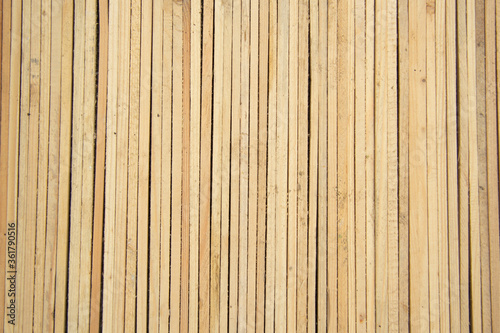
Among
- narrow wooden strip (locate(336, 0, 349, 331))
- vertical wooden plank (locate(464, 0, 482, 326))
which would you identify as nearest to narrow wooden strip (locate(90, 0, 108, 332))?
narrow wooden strip (locate(336, 0, 349, 331))

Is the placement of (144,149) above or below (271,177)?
above

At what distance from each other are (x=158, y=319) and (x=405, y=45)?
5.03 feet

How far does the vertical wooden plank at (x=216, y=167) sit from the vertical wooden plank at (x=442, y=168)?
2.97ft

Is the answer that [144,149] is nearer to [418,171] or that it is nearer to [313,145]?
[313,145]

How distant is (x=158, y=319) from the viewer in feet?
4.46

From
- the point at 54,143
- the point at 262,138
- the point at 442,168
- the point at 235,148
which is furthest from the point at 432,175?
the point at 54,143

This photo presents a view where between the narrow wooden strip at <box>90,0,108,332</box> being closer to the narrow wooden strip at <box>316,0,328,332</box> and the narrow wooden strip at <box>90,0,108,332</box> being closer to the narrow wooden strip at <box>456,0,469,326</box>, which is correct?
the narrow wooden strip at <box>316,0,328,332</box>

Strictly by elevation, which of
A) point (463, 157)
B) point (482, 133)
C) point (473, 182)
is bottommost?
point (473, 182)

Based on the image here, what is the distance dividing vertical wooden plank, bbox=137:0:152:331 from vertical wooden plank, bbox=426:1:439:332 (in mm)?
1053

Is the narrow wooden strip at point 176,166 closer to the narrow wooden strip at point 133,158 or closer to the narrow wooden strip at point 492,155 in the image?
the narrow wooden strip at point 133,158

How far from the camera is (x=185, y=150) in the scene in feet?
4.55

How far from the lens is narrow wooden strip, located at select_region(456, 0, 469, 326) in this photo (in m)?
1.36

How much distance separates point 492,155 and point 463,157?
0.12 m

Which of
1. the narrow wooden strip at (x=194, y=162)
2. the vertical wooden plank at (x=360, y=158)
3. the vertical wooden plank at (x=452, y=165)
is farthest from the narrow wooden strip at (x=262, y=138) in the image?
the vertical wooden plank at (x=452, y=165)
